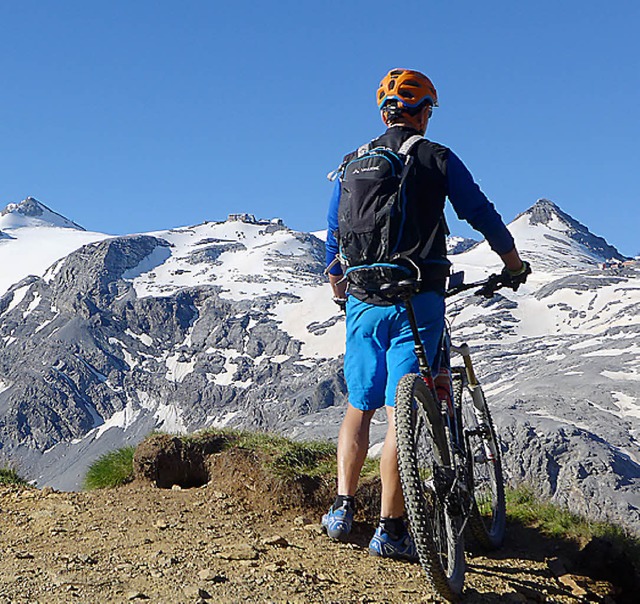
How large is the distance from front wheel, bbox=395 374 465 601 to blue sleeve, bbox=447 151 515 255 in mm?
992

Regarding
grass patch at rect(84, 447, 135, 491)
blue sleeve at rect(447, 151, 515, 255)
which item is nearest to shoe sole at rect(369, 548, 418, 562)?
blue sleeve at rect(447, 151, 515, 255)

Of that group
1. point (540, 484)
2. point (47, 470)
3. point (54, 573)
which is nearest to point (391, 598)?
point (54, 573)

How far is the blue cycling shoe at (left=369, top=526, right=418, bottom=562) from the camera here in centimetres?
483

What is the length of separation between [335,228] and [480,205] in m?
1.02

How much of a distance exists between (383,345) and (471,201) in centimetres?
100

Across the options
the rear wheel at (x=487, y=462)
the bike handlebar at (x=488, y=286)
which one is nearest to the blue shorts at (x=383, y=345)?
the bike handlebar at (x=488, y=286)

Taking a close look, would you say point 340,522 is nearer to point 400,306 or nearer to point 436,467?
point 436,467

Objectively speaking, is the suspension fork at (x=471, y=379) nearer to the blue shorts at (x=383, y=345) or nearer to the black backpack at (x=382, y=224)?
the blue shorts at (x=383, y=345)

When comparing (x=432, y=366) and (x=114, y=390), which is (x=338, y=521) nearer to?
(x=432, y=366)

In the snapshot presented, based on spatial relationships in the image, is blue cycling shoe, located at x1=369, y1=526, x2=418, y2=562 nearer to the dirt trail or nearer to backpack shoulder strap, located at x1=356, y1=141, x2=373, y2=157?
the dirt trail

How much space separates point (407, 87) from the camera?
479 cm

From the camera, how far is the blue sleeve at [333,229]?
5102 mm

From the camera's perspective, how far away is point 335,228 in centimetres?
516

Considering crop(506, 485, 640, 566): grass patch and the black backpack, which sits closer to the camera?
the black backpack
